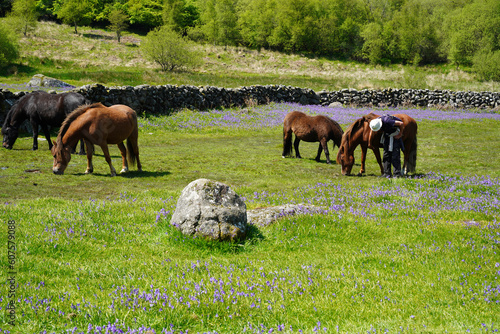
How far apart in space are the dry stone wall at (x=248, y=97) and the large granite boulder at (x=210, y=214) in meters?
19.2

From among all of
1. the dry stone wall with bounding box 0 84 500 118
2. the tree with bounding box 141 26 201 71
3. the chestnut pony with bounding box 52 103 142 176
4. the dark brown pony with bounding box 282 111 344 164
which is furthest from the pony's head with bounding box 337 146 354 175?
the tree with bounding box 141 26 201 71

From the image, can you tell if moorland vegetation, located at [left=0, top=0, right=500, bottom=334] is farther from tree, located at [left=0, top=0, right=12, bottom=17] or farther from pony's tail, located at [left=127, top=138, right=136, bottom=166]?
tree, located at [left=0, top=0, right=12, bottom=17]

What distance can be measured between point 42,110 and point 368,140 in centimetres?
1422

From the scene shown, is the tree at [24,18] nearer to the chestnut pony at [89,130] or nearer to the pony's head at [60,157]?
the chestnut pony at [89,130]

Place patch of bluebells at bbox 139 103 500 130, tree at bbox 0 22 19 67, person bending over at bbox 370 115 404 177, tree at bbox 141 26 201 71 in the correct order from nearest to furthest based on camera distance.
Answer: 1. person bending over at bbox 370 115 404 177
2. patch of bluebells at bbox 139 103 500 130
3. tree at bbox 0 22 19 67
4. tree at bbox 141 26 201 71

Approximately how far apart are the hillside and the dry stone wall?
21.0 ft

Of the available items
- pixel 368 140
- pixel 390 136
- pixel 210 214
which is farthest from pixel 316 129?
pixel 210 214

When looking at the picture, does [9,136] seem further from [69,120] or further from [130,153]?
[130,153]

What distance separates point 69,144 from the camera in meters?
13.0

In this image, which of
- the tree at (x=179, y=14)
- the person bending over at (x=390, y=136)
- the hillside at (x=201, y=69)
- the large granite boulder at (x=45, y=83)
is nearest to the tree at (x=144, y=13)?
the tree at (x=179, y=14)

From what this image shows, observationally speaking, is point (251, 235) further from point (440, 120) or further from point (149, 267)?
point (440, 120)

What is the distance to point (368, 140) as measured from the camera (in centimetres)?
1391

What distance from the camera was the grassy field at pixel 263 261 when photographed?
14.4 ft

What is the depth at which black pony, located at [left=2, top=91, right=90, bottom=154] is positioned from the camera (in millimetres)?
17469
